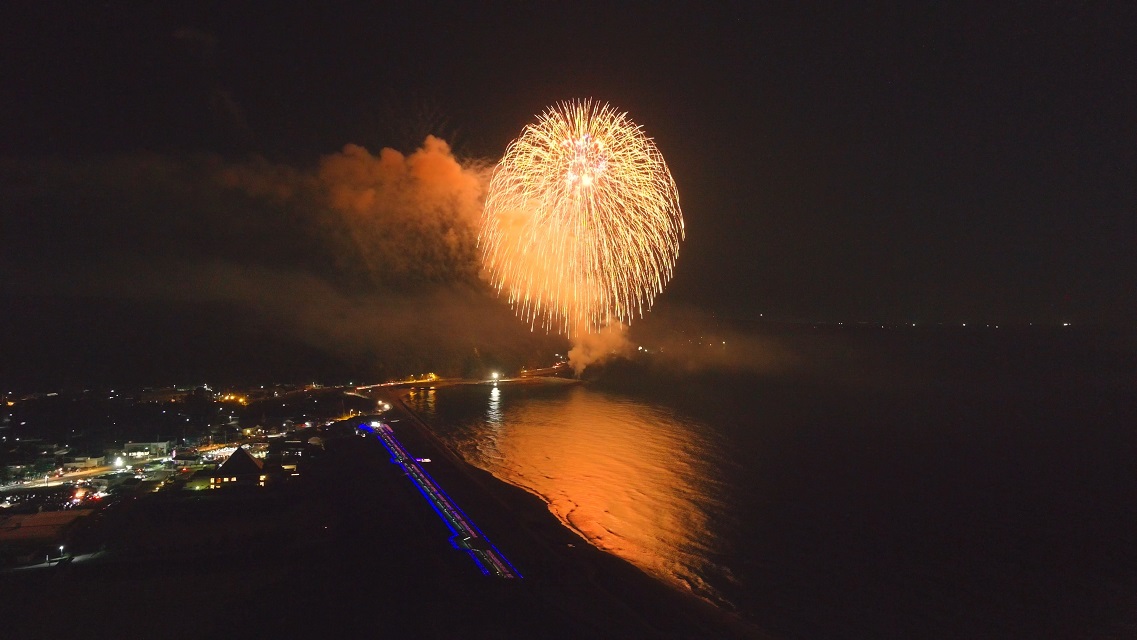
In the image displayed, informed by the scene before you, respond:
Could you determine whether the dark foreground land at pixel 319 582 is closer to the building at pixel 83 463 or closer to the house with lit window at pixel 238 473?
the house with lit window at pixel 238 473

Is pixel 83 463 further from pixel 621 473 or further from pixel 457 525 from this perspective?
pixel 621 473

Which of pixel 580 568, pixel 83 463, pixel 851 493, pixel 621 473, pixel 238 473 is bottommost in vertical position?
pixel 83 463

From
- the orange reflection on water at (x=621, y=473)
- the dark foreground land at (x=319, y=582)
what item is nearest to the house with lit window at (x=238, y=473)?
the dark foreground land at (x=319, y=582)

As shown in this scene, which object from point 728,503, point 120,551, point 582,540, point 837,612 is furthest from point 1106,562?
point 120,551

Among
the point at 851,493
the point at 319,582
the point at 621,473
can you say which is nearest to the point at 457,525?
the point at 319,582

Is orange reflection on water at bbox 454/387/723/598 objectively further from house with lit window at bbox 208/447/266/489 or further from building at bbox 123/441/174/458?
building at bbox 123/441/174/458

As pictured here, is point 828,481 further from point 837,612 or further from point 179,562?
point 179,562

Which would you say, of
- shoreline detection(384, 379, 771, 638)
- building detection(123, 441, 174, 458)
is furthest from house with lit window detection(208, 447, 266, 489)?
building detection(123, 441, 174, 458)
